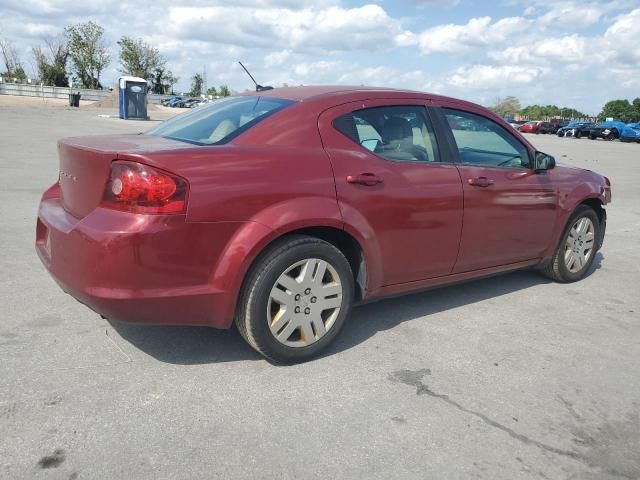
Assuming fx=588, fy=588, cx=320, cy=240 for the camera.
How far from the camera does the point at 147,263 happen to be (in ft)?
9.62

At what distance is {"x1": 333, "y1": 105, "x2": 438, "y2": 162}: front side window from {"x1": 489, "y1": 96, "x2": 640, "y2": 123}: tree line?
242ft

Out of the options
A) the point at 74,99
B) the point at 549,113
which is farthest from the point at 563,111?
the point at 74,99

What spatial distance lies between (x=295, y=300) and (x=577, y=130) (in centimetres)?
5018

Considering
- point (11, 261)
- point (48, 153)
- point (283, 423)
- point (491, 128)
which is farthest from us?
point (48, 153)

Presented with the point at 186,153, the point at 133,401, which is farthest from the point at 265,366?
the point at 186,153

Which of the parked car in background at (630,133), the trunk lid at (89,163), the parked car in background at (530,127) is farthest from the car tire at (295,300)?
the parked car in background at (530,127)

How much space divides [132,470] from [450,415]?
61.7 inches

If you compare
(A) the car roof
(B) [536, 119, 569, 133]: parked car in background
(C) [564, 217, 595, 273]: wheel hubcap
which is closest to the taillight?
(A) the car roof

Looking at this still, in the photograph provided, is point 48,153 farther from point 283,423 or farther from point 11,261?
point 283,423

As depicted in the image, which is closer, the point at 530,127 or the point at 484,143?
the point at 484,143

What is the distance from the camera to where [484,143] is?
4.68 m

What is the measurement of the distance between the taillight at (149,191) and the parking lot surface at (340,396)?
3.20ft

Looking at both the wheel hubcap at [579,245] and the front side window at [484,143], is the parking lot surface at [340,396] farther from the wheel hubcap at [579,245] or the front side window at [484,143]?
the front side window at [484,143]

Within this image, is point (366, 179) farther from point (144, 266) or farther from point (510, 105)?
point (510, 105)
